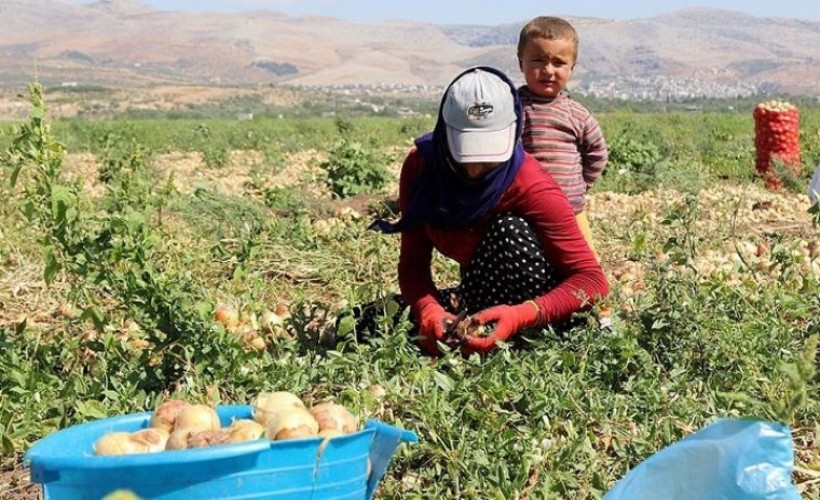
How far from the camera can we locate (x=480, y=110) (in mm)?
3029

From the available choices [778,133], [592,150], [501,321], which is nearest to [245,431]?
[501,321]

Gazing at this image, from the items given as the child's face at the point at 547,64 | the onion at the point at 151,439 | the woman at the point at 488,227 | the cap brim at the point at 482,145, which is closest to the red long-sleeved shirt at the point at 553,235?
the woman at the point at 488,227

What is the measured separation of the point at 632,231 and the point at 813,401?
2.76 meters

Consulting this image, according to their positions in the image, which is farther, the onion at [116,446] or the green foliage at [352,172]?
the green foliage at [352,172]

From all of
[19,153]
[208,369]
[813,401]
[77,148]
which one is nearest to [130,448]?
[208,369]

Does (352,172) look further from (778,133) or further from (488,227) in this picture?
(488,227)

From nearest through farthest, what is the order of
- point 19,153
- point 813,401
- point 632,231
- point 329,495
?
1. point 329,495
2. point 813,401
3. point 19,153
4. point 632,231

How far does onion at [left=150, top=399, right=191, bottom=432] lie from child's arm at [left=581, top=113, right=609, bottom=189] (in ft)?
7.38

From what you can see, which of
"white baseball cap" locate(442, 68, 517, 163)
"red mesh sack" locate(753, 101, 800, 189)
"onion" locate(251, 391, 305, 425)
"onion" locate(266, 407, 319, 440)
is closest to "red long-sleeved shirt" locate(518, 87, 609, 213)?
"white baseball cap" locate(442, 68, 517, 163)

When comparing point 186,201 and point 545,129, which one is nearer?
point 545,129

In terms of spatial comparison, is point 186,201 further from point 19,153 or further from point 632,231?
point 19,153

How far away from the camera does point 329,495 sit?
1.90 metres

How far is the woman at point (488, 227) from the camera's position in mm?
3068

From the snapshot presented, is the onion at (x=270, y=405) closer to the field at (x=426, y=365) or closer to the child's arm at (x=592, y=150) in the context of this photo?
the field at (x=426, y=365)
